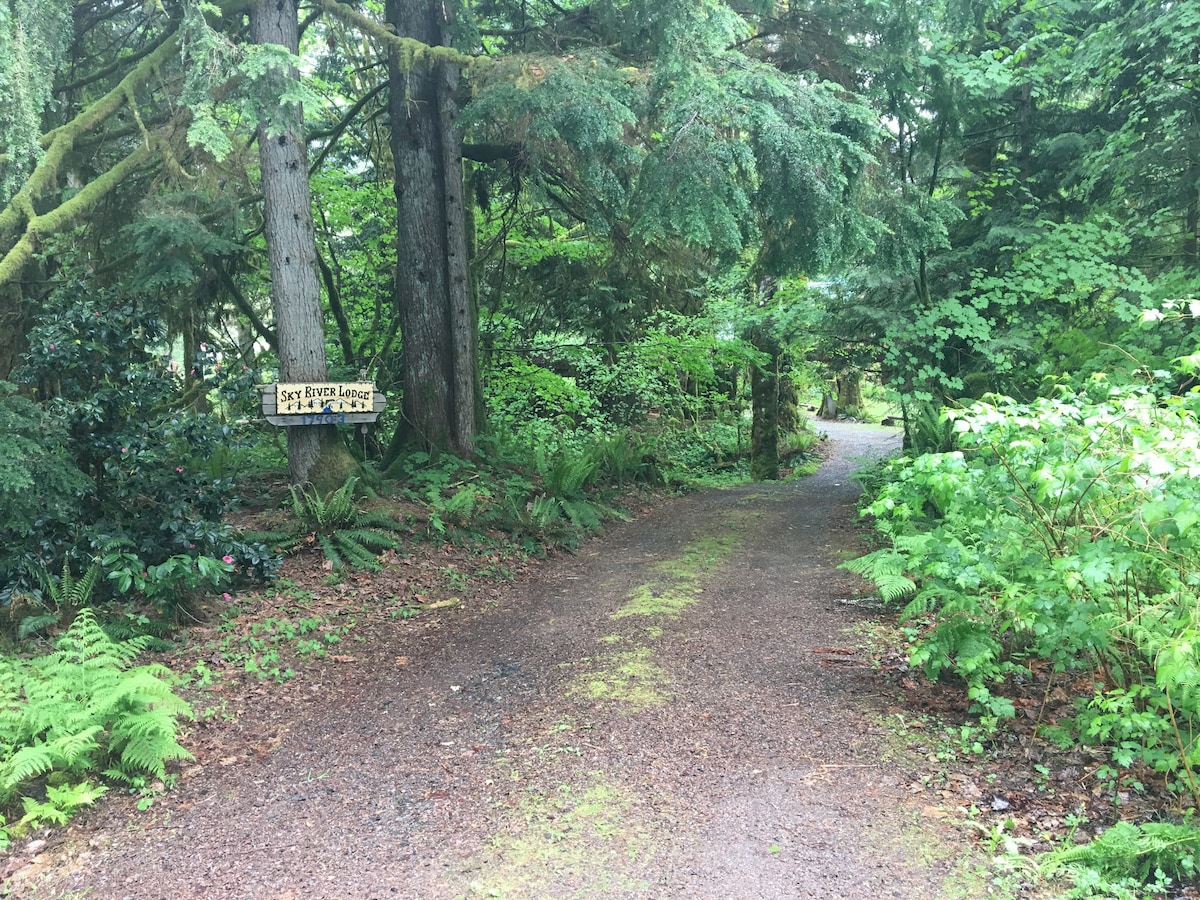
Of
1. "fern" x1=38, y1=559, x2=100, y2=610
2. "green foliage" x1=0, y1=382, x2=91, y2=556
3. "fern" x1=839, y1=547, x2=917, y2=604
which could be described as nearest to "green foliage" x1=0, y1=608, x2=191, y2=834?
"fern" x1=38, y1=559, x2=100, y2=610

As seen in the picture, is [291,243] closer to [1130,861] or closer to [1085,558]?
[1085,558]

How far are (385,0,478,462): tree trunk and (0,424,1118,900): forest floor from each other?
313 centimetres

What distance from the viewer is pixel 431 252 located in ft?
29.6

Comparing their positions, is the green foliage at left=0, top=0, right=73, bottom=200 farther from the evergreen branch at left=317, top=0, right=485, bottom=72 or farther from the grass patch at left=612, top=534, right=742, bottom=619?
the grass patch at left=612, top=534, right=742, bottom=619

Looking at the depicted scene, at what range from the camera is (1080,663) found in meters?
3.65

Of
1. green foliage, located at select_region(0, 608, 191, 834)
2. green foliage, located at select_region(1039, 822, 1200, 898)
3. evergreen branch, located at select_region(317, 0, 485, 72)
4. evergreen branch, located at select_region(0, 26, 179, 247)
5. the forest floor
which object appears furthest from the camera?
evergreen branch, located at select_region(317, 0, 485, 72)

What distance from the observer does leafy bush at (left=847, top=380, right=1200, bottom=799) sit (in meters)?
2.86

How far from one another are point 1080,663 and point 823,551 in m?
4.58

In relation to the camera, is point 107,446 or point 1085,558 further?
point 107,446

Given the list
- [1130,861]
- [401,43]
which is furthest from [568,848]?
[401,43]

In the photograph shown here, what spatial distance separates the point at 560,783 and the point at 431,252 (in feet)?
23.1

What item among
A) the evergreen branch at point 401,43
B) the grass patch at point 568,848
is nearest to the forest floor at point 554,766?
the grass patch at point 568,848

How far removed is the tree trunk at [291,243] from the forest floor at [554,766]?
184cm

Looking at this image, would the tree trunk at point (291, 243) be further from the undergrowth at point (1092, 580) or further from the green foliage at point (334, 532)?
the undergrowth at point (1092, 580)
